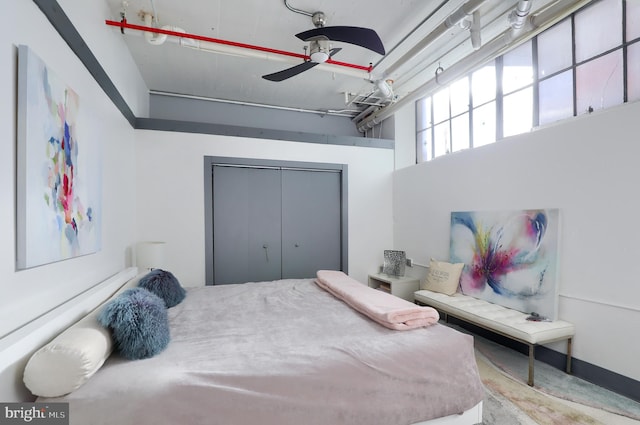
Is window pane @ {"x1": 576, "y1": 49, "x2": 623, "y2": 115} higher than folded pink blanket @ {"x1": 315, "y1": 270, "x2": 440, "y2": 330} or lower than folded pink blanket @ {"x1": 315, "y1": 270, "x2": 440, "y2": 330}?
higher

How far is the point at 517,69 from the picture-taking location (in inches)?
124

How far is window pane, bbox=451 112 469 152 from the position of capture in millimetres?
3730

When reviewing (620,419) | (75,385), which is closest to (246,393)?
(75,385)

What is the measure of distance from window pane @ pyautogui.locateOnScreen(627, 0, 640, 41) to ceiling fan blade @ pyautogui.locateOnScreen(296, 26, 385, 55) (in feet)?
6.24

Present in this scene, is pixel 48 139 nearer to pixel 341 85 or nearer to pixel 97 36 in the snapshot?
pixel 97 36

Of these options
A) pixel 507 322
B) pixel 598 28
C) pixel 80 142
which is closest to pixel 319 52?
pixel 80 142

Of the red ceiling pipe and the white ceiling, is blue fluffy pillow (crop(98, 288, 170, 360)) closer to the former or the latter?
the red ceiling pipe

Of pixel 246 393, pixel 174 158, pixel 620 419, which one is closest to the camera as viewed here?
pixel 246 393

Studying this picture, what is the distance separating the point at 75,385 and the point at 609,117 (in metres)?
3.49

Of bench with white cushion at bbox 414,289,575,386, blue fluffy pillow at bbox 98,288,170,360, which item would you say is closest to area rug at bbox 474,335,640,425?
bench with white cushion at bbox 414,289,575,386

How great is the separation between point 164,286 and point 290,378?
4.73 feet

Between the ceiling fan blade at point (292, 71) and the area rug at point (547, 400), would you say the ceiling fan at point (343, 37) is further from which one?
the area rug at point (547, 400)

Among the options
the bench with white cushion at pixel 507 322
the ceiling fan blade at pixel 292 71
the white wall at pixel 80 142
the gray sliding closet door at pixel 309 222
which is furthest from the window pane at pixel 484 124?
the white wall at pixel 80 142

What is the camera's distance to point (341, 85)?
4.17m
